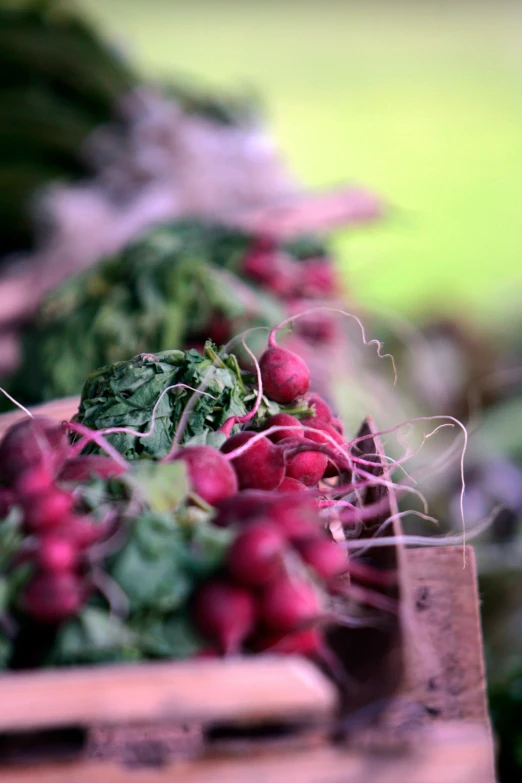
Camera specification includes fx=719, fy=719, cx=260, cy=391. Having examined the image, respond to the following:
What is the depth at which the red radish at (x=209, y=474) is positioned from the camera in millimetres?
928

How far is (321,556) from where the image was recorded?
79 centimetres

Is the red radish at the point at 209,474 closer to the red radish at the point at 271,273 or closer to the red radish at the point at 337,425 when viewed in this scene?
the red radish at the point at 337,425

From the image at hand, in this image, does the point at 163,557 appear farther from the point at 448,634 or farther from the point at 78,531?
the point at 448,634

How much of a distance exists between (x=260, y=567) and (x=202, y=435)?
0.40 metres

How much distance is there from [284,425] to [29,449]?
15.6 inches

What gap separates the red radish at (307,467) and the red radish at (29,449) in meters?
0.35

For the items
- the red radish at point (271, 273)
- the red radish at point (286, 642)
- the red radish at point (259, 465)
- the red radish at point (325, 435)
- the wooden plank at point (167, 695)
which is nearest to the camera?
the wooden plank at point (167, 695)

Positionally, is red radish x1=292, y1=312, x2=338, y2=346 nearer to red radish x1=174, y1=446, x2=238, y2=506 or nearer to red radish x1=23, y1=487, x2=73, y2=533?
red radish x1=174, y1=446, x2=238, y2=506

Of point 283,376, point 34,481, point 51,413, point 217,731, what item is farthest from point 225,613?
point 51,413

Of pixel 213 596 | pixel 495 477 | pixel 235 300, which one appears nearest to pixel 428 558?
pixel 213 596

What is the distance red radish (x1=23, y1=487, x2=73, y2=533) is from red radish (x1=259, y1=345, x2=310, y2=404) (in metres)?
0.49

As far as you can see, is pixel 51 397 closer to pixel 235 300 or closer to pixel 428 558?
pixel 235 300

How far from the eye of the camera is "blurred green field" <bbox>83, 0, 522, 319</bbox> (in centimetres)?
507

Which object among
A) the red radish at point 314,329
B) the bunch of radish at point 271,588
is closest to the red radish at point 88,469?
the bunch of radish at point 271,588
